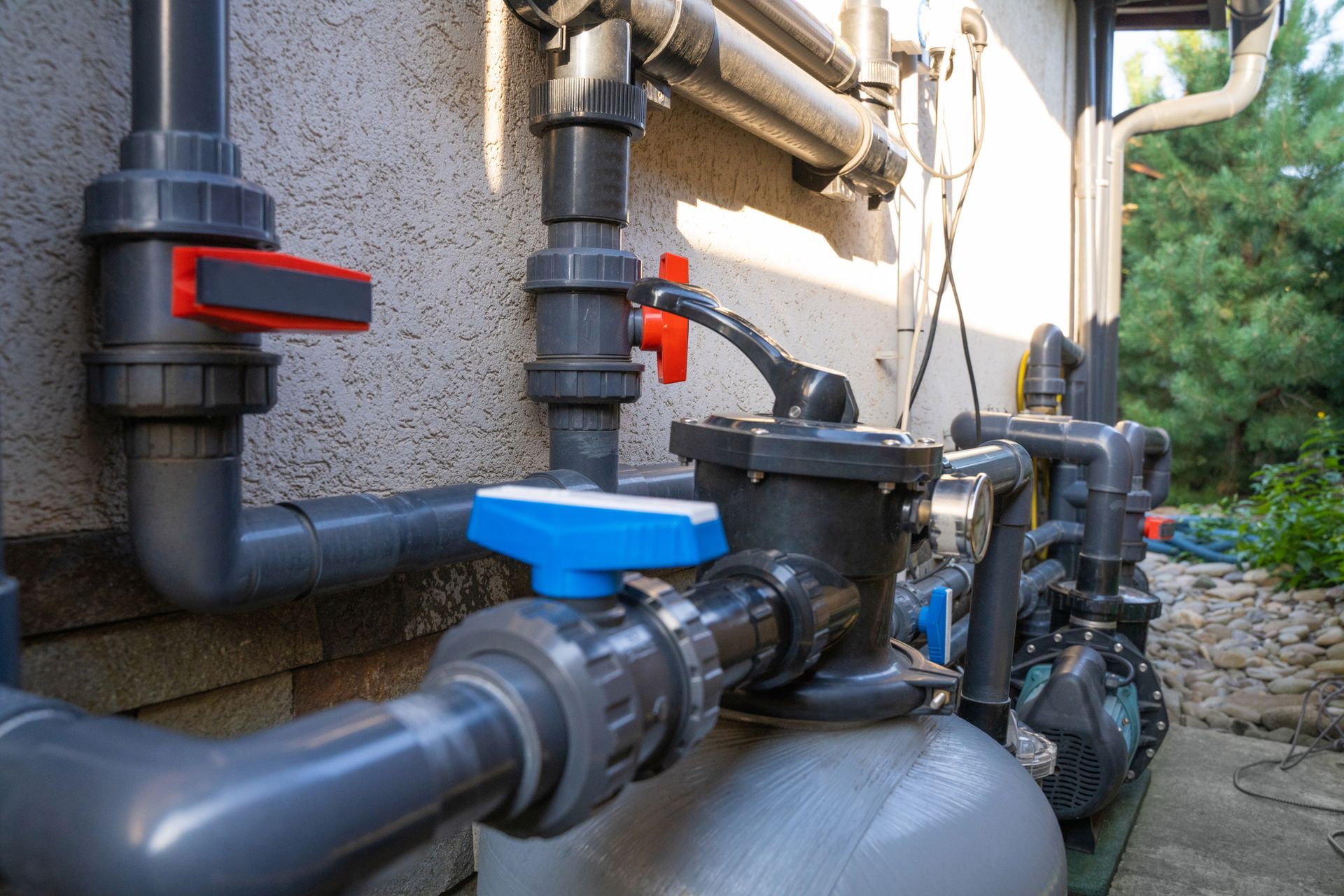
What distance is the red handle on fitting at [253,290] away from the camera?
0.57 metres

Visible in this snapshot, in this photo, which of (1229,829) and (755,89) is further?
(1229,829)

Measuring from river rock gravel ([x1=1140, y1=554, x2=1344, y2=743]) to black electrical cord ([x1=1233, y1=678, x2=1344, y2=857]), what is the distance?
4 cm

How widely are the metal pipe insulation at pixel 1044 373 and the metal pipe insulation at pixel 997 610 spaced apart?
2157 mm

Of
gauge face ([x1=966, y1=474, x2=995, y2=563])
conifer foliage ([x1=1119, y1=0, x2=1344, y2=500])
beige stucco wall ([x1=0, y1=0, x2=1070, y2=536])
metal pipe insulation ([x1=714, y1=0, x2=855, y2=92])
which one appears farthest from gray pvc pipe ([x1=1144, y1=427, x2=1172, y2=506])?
conifer foliage ([x1=1119, y1=0, x2=1344, y2=500])

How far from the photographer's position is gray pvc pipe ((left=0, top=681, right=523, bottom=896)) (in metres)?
0.33

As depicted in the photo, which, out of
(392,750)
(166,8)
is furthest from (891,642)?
(166,8)

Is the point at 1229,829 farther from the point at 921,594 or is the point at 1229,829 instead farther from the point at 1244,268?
the point at 1244,268

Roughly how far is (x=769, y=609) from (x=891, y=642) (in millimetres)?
310

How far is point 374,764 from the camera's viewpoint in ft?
1.21

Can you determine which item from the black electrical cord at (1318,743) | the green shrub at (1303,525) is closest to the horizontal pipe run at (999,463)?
the black electrical cord at (1318,743)

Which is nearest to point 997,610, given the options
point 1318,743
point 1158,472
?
point 1318,743

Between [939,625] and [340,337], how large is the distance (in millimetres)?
676

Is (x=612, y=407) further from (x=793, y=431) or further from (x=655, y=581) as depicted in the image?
(x=655, y=581)

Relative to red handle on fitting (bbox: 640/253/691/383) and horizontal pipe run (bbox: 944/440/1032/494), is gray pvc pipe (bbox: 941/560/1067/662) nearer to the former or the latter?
horizontal pipe run (bbox: 944/440/1032/494)
